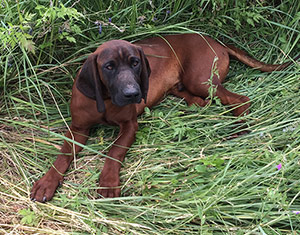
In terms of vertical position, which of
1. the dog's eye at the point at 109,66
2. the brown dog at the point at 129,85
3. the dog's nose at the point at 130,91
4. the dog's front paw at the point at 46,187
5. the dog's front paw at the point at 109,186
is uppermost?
the dog's eye at the point at 109,66

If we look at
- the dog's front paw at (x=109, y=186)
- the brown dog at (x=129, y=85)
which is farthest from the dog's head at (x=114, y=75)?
the dog's front paw at (x=109, y=186)

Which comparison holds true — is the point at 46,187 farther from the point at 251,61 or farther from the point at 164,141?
the point at 251,61

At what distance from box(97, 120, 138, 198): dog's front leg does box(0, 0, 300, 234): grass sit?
0.25 ft

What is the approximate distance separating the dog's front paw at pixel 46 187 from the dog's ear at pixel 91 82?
0.59 metres

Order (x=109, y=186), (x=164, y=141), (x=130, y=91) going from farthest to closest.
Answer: (x=164, y=141) → (x=109, y=186) → (x=130, y=91)

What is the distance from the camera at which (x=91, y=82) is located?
257 cm

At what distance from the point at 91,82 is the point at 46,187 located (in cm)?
82

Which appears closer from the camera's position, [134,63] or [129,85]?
[129,85]

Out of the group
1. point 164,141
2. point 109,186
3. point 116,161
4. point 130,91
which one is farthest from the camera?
point 164,141

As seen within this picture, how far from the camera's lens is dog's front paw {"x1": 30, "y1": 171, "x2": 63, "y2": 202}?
245cm

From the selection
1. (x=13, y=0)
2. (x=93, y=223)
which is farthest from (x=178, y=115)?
(x=13, y=0)

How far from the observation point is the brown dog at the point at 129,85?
2504 millimetres

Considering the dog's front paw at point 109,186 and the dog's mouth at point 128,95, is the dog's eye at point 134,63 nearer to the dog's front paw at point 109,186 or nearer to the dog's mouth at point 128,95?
the dog's mouth at point 128,95

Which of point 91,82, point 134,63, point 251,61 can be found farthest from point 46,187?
point 251,61
